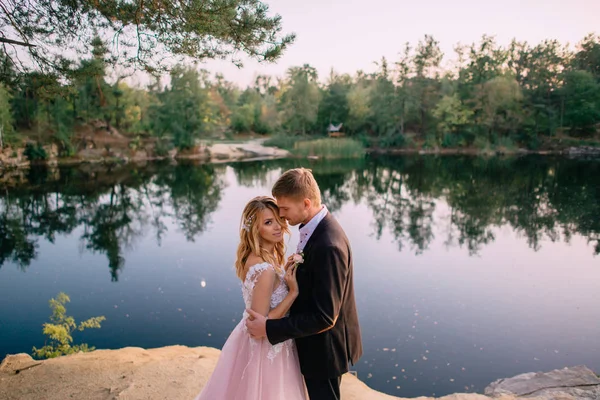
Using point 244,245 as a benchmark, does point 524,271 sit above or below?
below

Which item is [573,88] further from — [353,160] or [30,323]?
[30,323]

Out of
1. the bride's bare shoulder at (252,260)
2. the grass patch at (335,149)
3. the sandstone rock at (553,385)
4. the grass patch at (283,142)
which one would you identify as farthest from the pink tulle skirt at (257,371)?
the grass patch at (283,142)

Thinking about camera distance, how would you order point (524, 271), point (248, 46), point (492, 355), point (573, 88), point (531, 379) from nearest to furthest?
point (248, 46)
point (531, 379)
point (492, 355)
point (524, 271)
point (573, 88)

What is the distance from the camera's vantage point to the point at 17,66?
437 cm

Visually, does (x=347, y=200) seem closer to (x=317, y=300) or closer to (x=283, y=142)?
(x=317, y=300)

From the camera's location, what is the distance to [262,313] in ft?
7.15

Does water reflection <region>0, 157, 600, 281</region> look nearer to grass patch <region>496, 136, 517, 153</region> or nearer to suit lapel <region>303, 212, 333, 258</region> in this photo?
suit lapel <region>303, 212, 333, 258</region>

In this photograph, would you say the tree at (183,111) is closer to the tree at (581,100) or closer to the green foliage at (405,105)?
the green foliage at (405,105)

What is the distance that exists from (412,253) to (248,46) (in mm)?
7778

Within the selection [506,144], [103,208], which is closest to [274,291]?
[103,208]

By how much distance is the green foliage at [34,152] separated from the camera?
94.1ft

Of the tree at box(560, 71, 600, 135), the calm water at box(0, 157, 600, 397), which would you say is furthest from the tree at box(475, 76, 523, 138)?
the calm water at box(0, 157, 600, 397)

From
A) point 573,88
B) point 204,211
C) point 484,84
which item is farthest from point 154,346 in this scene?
point 573,88

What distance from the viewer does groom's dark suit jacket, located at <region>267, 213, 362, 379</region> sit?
2.01m
